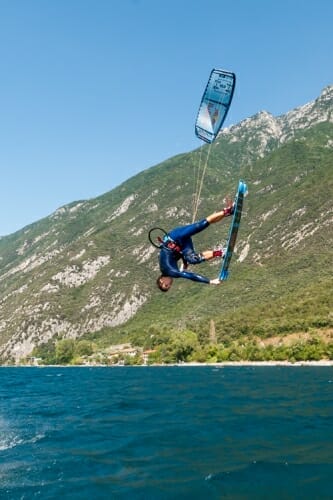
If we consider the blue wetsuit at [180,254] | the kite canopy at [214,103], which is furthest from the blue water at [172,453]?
the kite canopy at [214,103]

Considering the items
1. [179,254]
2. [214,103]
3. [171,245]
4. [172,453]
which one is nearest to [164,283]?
[179,254]

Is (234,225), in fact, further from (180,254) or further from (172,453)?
(172,453)

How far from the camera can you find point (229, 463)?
534 inches

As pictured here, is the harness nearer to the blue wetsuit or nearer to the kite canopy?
the blue wetsuit

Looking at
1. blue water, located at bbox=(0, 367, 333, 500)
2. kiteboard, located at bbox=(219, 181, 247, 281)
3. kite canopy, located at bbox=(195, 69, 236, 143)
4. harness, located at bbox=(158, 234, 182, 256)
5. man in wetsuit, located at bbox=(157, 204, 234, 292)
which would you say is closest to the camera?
blue water, located at bbox=(0, 367, 333, 500)

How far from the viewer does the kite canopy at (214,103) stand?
18.5m

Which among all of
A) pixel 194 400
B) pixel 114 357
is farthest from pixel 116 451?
pixel 114 357

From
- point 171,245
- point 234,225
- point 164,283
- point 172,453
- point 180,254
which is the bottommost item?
point 172,453

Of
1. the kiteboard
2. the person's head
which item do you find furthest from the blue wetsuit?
the kiteboard

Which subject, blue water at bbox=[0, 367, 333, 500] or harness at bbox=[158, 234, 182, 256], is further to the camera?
harness at bbox=[158, 234, 182, 256]

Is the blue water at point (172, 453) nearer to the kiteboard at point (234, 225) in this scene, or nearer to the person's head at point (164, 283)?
the person's head at point (164, 283)

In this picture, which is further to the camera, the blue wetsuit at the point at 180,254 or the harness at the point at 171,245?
the harness at the point at 171,245

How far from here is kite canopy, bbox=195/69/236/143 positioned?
18.5 m

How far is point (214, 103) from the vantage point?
19328 mm
